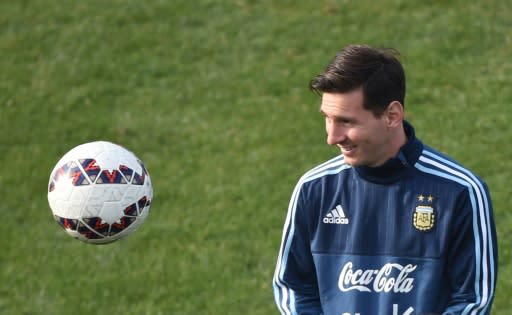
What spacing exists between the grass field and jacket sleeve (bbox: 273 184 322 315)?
383 centimetres

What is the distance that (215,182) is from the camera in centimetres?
1124

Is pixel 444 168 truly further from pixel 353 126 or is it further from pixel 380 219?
pixel 353 126

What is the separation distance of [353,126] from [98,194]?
212cm

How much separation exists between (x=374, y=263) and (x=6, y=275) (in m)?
5.77

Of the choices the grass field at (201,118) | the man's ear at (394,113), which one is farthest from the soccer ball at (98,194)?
the grass field at (201,118)

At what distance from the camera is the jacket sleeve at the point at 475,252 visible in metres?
5.12

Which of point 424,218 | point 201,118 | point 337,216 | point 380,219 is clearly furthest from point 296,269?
point 201,118

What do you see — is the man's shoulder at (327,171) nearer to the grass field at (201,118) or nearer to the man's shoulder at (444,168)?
the man's shoulder at (444,168)

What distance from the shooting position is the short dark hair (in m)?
5.10

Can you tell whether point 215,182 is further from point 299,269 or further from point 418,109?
point 299,269

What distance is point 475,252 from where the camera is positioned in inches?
202

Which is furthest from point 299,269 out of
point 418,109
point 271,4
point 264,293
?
point 271,4

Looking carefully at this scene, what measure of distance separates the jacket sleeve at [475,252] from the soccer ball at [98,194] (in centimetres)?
238

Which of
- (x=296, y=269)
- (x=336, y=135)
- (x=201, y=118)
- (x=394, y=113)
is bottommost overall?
(x=296, y=269)
